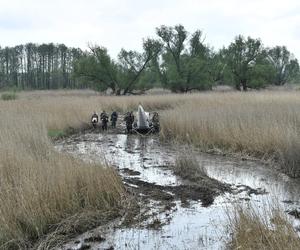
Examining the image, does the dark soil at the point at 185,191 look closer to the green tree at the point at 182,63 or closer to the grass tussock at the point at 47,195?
the grass tussock at the point at 47,195

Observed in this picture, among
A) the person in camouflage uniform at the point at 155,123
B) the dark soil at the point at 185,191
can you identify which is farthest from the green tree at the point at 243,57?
the dark soil at the point at 185,191

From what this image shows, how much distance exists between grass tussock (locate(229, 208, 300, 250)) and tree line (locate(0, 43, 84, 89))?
73.4m

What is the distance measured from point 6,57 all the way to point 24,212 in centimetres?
7787

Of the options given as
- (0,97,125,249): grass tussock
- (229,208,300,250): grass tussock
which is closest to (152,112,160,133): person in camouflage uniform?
(0,97,125,249): grass tussock

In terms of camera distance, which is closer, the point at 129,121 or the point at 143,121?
the point at 143,121

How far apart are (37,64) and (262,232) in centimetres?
7899

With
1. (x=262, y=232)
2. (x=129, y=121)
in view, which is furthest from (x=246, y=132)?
(x=262, y=232)

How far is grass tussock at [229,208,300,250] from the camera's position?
4.05m

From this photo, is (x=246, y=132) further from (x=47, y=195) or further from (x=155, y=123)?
(x=47, y=195)

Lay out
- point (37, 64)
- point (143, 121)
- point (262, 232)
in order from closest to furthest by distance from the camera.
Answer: point (262, 232)
point (143, 121)
point (37, 64)

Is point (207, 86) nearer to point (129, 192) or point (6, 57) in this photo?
point (129, 192)

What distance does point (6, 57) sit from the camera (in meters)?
78.1

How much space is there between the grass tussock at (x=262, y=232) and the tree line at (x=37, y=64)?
7337 cm

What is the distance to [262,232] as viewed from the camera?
14.3 ft
